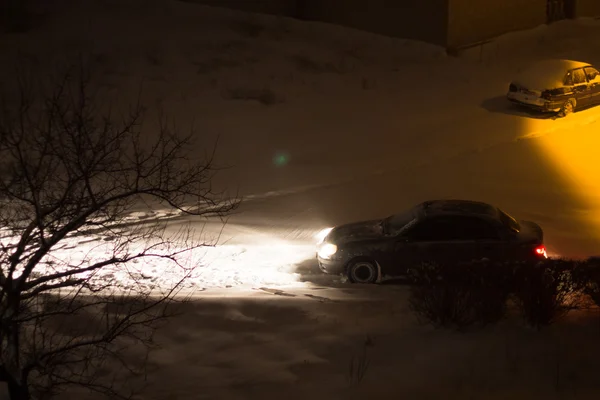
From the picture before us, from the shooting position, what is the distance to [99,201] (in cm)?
823

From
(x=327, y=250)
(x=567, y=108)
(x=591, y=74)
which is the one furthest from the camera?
(x=591, y=74)

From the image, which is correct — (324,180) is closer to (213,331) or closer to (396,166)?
(396,166)

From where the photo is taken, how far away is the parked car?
2323 centimetres

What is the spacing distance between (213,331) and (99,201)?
2663 mm

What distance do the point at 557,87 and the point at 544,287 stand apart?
14598 mm

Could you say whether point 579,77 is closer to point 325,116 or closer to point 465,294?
point 325,116

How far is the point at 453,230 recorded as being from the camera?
506 inches

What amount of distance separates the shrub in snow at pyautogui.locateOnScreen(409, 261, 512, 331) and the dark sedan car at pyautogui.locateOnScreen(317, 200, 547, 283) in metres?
2.65

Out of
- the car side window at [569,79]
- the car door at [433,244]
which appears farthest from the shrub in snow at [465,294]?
the car side window at [569,79]

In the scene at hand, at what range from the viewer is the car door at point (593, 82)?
24.1 meters

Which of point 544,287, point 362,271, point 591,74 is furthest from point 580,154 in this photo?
point 544,287

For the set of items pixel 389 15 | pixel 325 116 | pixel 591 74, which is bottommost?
pixel 325 116

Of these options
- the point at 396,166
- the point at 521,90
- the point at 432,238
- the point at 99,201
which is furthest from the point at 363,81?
the point at 99,201

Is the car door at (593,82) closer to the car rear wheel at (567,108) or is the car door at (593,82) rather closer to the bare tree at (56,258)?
the car rear wheel at (567,108)
